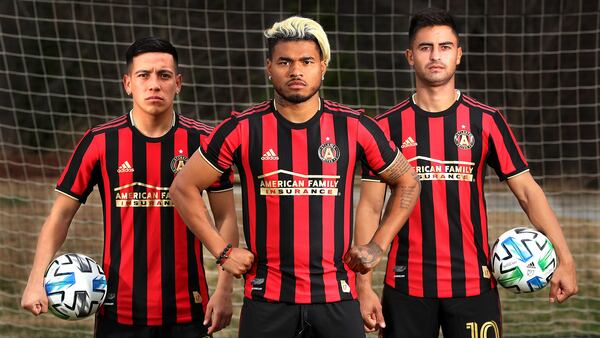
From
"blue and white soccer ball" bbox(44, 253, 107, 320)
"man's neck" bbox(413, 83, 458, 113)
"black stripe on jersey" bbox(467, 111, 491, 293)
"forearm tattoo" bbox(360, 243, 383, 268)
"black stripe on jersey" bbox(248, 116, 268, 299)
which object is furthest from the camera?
"man's neck" bbox(413, 83, 458, 113)

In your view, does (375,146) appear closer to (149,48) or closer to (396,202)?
(396,202)

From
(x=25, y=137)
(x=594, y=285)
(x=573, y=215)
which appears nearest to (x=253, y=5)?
(x=25, y=137)

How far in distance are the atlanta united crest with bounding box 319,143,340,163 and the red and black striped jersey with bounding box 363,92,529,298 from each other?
2.52 feet

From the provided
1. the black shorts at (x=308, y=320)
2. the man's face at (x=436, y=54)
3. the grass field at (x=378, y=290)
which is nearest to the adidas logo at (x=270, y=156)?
the black shorts at (x=308, y=320)

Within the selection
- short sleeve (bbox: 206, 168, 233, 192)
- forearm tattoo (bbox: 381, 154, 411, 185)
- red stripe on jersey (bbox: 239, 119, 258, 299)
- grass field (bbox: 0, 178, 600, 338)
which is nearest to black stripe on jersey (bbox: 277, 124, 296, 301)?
red stripe on jersey (bbox: 239, 119, 258, 299)

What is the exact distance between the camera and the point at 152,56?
518 centimetres

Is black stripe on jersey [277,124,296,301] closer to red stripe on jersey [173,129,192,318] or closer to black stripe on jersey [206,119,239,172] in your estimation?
black stripe on jersey [206,119,239,172]

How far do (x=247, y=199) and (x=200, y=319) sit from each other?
0.72 metres

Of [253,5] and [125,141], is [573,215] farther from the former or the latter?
[125,141]

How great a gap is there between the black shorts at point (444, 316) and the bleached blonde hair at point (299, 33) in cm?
Result: 132

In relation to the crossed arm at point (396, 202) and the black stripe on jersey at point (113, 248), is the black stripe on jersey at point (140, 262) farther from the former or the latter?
the crossed arm at point (396, 202)

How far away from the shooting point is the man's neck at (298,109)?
465 centimetres

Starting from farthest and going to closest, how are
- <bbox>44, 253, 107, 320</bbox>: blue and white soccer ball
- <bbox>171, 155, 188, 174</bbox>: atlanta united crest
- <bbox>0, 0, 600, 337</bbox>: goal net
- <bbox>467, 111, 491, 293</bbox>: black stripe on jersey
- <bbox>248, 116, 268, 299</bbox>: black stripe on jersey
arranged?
<bbox>0, 0, 600, 337</bbox>: goal net → <bbox>467, 111, 491, 293</bbox>: black stripe on jersey → <bbox>171, 155, 188, 174</bbox>: atlanta united crest → <bbox>44, 253, 107, 320</bbox>: blue and white soccer ball → <bbox>248, 116, 268, 299</bbox>: black stripe on jersey

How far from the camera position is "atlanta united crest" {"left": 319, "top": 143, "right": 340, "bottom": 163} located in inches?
182
